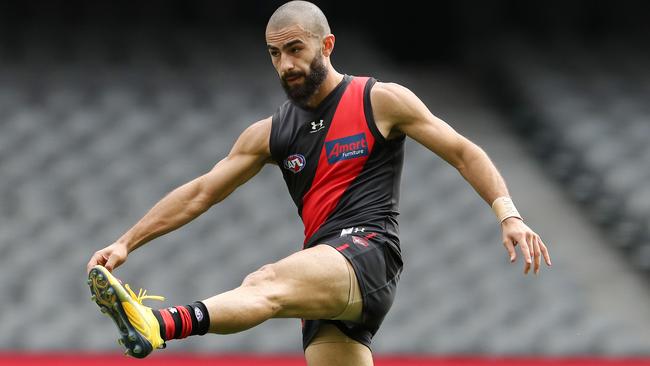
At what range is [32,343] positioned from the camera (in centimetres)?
844

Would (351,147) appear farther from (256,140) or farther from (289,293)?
(289,293)

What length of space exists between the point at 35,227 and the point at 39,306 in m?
0.85

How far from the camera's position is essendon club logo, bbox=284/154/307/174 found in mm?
5230

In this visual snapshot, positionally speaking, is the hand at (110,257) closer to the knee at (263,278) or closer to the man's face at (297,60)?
the knee at (263,278)

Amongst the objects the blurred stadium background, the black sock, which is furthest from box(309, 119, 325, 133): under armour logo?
the blurred stadium background

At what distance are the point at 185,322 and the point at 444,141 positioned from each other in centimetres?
135

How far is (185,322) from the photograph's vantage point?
14.5ft

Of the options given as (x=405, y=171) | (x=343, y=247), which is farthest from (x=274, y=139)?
(x=405, y=171)

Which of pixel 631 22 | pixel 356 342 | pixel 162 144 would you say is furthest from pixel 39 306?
pixel 631 22

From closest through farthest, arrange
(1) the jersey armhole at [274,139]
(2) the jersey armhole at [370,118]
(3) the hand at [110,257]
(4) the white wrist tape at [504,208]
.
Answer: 1. (4) the white wrist tape at [504,208]
2. (3) the hand at [110,257]
3. (2) the jersey armhole at [370,118]
4. (1) the jersey armhole at [274,139]

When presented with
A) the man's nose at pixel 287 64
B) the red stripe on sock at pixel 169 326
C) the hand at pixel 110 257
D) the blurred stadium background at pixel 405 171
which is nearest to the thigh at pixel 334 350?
the hand at pixel 110 257

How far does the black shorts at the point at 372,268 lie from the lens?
4.93 m

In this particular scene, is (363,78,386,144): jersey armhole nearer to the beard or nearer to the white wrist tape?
the beard

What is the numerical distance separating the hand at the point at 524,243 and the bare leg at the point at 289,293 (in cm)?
67
